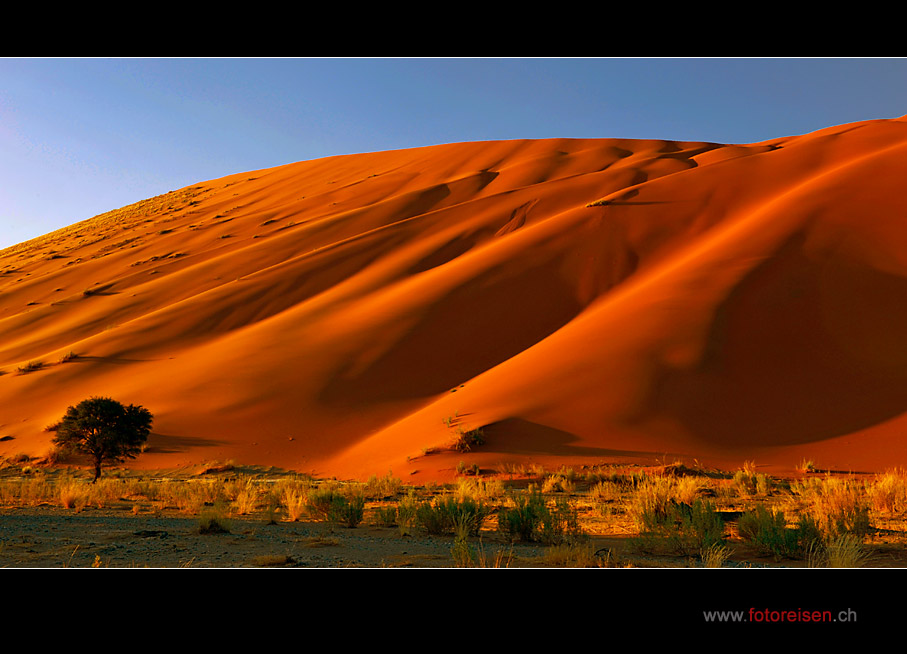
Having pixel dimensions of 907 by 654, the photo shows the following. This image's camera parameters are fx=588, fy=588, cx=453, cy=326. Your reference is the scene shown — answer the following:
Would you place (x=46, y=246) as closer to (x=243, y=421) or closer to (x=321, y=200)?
(x=321, y=200)

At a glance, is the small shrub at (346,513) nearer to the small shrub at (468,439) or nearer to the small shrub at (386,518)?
the small shrub at (386,518)

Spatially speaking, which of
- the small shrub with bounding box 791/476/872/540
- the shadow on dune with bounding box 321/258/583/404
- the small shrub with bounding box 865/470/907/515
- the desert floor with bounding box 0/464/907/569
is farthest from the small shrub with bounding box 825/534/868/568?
the shadow on dune with bounding box 321/258/583/404

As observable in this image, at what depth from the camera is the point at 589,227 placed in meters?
30.0

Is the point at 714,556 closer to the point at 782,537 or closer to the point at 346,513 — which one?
the point at 782,537

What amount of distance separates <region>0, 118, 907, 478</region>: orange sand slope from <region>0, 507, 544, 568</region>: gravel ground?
7.31 meters

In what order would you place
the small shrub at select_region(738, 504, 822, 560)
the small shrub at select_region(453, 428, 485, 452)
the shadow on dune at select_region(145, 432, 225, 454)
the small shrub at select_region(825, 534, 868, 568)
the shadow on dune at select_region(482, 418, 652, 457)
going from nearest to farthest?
1. the small shrub at select_region(825, 534, 868, 568)
2. the small shrub at select_region(738, 504, 822, 560)
3. the shadow on dune at select_region(482, 418, 652, 457)
4. the small shrub at select_region(453, 428, 485, 452)
5. the shadow on dune at select_region(145, 432, 225, 454)

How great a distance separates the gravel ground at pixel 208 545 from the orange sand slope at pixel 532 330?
7312mm

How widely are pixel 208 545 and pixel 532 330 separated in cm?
1792

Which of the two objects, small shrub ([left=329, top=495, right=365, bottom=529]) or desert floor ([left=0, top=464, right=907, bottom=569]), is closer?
desert floor ([left=0, top=464, right=907, bottom=569])

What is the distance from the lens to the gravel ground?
6.06 meters

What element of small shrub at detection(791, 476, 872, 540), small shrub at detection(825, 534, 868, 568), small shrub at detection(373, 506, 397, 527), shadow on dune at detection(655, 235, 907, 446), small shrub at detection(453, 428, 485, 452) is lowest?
small shrub at detection(373, 506, 397, 527)

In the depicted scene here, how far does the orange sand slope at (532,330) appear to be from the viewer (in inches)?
668

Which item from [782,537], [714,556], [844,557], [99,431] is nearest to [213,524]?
[714,556]

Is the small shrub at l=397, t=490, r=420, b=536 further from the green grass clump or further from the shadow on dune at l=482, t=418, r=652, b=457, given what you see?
the shadow on dune at l=482, t=418, r=652, b=457
